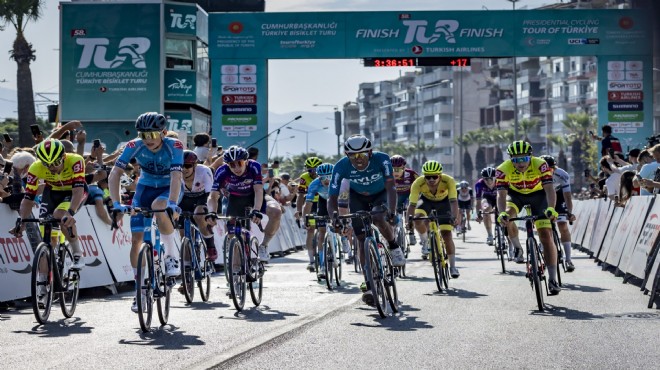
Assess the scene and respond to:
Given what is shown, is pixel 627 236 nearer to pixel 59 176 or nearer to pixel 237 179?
pixel 237 179

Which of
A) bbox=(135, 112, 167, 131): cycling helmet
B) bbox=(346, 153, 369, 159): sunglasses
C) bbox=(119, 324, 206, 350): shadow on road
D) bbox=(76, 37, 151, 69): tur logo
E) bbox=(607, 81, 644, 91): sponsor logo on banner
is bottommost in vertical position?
Result: bbox=(119, 324, 206, 350): shadow on road

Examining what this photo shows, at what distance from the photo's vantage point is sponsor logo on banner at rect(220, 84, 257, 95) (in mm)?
41781

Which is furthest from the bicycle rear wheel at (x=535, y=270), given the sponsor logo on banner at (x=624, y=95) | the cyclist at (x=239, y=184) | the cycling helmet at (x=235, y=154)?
the sponsor logo on banner at (x=624, y=95)

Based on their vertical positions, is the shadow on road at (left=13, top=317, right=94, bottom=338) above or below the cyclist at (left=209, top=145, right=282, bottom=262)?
below

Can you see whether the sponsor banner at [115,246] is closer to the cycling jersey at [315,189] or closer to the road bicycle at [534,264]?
the cycling jersey at [315,189]

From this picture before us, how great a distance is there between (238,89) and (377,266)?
97.9 ft

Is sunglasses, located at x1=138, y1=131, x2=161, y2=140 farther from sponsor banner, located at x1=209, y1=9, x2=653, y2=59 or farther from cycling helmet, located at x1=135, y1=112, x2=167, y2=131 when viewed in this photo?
sponsor banner, located at x1=209, y1=9, x2=653, y2=59

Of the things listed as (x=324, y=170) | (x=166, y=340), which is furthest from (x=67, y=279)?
(x=324, y=170)

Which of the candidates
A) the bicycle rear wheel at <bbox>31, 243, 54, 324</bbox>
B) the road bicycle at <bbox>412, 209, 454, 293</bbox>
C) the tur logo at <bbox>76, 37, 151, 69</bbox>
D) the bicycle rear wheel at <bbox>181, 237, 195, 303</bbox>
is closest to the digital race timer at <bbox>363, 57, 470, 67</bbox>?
the tur logo at <bbox>76, 37, 151, 69</bbox>

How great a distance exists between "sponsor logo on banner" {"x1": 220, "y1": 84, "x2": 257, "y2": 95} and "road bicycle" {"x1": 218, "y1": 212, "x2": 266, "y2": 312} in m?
27.6

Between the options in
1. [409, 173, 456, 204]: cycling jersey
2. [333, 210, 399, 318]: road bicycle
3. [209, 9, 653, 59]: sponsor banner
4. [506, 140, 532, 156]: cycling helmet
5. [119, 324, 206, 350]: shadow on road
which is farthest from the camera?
[209, 9, 653, 59]: sponsor banner

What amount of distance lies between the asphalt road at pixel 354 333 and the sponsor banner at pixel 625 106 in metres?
26.2

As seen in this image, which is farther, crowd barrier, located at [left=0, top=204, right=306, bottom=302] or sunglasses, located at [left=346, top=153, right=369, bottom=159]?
crowd barrier, located at [left=0, top=204, right=306, bottom=302]

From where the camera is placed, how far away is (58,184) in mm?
13047
